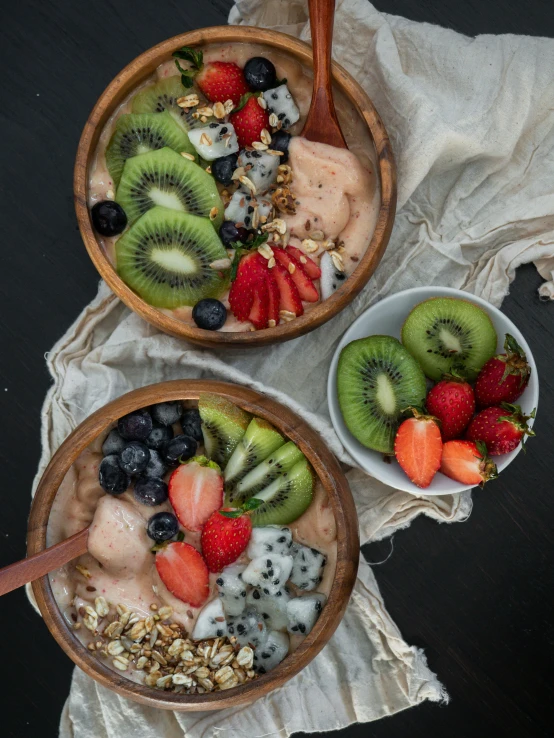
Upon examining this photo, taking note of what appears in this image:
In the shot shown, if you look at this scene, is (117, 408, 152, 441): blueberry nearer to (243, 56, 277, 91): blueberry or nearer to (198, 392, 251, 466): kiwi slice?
(198, 392, 251, 466): kiwi slice

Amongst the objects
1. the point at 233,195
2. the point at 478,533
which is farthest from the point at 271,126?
the point at 478,533

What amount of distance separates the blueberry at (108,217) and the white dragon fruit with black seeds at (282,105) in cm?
47

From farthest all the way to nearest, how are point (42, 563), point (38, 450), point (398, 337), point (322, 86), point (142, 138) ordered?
point (38, 450) < point (398, 337) < point (142, 138) < point (322, 86) < point (42, 563)

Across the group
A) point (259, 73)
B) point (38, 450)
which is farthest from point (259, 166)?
point (38, 450)

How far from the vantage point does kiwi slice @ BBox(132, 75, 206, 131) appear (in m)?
2.11

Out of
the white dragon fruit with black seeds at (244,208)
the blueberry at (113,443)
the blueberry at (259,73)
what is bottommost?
the blueberry at (113,443)

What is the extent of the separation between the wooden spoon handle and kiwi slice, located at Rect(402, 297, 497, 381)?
0.95 meters

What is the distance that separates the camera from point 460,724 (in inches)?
91.2

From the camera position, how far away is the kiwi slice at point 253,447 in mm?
1979

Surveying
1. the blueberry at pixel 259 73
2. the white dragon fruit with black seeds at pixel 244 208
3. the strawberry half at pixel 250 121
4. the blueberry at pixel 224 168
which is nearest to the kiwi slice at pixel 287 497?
the white dragon fruit with black seeds at pixel 244 208

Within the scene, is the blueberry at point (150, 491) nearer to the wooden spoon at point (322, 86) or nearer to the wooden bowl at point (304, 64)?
the wooden bowl at point (304, 64)

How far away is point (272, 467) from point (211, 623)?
15.9 inches

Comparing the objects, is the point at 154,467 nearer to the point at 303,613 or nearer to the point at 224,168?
the point at 303,613

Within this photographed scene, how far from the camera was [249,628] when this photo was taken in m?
1.97
